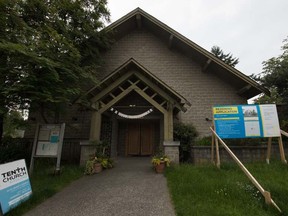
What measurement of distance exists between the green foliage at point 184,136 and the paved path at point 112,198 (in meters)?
2.89

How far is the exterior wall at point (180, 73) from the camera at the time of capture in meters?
9.98

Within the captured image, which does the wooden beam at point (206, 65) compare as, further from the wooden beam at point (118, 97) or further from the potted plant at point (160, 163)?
the potted plant at point (160, 163)

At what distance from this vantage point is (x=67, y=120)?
397 inches

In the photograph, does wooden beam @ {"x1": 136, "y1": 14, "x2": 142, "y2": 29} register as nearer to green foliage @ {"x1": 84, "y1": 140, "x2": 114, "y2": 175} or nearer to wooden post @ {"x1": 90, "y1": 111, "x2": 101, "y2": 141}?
wooden post @ {"x1": 90, "y1": 111, "x2": 101, "y2": 141}

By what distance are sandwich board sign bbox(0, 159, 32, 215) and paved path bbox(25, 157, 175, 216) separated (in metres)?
0.41

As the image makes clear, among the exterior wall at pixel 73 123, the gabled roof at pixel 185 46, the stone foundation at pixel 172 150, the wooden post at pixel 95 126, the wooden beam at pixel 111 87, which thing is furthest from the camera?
the exterior wall at pixel 73 123

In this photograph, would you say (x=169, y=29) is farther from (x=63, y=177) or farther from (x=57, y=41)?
(x=63, y=177)

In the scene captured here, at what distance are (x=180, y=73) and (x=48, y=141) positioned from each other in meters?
7.85

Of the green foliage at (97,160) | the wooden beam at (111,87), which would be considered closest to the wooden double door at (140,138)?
the green foliage at (97,160)

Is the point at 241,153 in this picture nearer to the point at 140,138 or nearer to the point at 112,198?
the point at 140,138

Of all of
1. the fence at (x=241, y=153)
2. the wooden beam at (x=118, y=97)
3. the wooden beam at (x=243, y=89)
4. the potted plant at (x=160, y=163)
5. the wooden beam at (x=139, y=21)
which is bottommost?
the potted plant at (x=160, y=163)

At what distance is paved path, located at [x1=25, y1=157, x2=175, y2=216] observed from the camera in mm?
3523

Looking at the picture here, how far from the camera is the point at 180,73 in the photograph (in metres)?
10.6

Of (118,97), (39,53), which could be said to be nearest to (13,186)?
(39,53)
